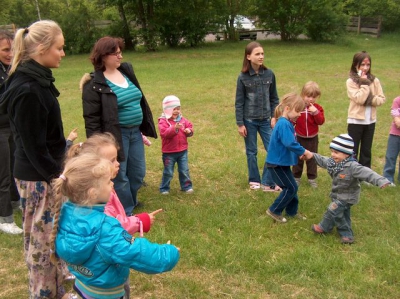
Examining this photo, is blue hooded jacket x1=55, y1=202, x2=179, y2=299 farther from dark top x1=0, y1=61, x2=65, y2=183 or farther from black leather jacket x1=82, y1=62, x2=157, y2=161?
black leather jacket x1=82, y1=62, x2=157, y2=161

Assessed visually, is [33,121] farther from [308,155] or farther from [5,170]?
[308,155]

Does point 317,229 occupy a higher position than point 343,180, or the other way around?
point 343,180

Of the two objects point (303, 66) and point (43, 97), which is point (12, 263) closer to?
point (43, 97)

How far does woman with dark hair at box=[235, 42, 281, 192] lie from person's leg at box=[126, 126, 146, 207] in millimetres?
1401

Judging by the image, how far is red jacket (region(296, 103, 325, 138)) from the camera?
5293mm

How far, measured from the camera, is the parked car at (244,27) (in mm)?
25180

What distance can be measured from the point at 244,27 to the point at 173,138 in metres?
23.1

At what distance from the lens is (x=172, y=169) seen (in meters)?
5.31

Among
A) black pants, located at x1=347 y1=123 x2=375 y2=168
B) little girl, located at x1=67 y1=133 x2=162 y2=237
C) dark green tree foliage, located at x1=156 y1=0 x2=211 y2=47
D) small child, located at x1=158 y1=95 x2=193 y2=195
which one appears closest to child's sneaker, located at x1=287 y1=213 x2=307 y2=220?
small child, located at x1=158 y1=95 x2=193 y2=195

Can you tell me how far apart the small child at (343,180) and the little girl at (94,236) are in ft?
7.27

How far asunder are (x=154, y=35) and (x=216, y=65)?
22.6ft

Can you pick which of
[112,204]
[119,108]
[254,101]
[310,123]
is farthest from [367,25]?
[112,204]

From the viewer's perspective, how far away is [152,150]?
23.4ft

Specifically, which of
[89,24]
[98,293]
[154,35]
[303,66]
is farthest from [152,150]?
[89,24]
